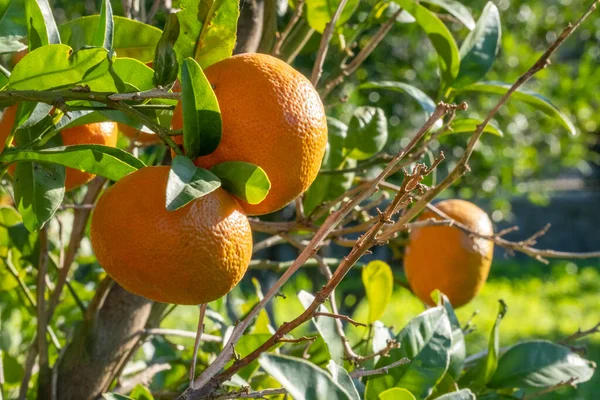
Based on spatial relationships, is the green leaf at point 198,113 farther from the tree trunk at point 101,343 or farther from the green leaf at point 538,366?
the green leaf at point 538,366

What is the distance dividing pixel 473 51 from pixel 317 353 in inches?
15.6

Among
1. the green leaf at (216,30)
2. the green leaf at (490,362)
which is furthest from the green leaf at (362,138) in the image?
the green leaf at (216,30)

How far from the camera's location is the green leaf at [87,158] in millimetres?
546

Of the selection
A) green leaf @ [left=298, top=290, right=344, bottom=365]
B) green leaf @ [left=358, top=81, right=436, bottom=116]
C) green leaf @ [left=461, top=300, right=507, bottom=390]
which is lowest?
green leaf @ [left=461, top=300, right=507, bottom=390]

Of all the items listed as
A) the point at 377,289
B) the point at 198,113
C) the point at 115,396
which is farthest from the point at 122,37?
the point at 377,289

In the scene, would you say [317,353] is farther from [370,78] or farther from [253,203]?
[370,78]

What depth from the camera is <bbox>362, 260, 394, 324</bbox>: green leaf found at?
0.85 m

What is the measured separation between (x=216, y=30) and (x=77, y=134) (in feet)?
0.55

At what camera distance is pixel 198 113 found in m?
0.50

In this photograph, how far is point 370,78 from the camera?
95.0 inches

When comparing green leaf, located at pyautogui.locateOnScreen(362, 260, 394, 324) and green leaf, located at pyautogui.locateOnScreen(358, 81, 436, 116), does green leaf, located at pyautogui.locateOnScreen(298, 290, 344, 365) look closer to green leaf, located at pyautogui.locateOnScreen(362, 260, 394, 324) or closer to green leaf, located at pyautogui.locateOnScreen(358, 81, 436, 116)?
green leaf, located at pyautogui.locateOnScreen(362, 260, 394, 324)

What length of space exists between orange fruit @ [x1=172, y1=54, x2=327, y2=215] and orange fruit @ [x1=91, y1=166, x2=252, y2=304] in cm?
4

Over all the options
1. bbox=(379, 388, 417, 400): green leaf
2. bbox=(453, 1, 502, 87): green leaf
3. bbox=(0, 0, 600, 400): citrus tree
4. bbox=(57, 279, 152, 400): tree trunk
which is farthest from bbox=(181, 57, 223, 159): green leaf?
bbox=(453, 1, 502, 87): green leaf

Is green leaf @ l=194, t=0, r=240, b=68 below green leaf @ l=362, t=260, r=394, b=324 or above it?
above
